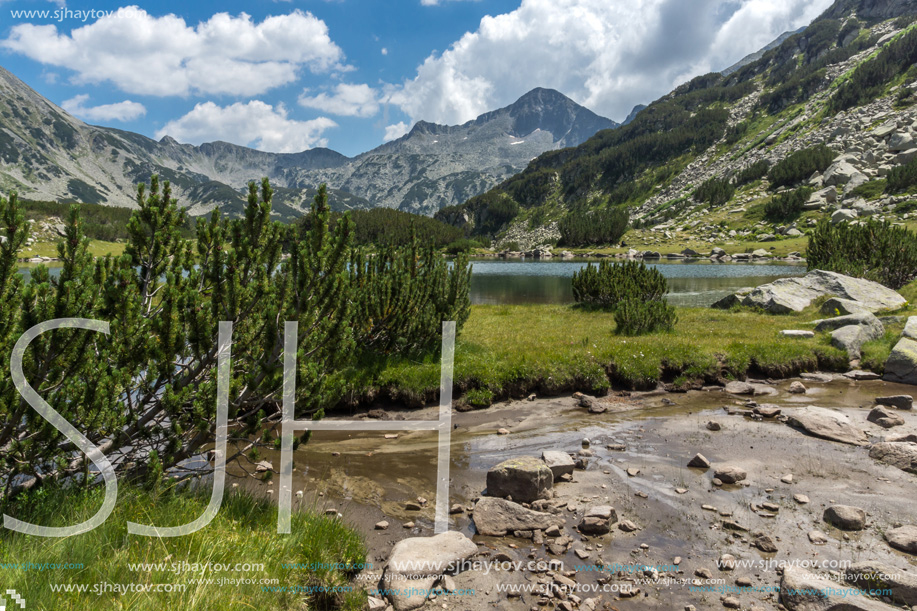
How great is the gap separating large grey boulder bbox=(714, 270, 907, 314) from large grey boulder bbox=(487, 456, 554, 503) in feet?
74.2

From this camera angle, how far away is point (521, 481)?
8133mm

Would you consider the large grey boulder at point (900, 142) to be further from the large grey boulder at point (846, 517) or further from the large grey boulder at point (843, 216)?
the large grey boulder at point (846, 517)

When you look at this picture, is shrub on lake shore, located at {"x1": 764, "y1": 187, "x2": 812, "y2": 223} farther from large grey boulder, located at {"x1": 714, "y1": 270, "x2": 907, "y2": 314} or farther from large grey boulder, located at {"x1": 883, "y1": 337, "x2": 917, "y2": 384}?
large grey boulder, located at {"x1": 883, "y1": 337, "x2": 917, "y2": 384}

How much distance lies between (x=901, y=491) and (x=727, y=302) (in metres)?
22.2

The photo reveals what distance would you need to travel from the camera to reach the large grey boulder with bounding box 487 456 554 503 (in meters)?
8.09

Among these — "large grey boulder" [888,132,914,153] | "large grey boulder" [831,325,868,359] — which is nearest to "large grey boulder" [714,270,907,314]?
"large grey boulder" [831,325,868,359]

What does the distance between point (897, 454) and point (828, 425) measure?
1.68 meters

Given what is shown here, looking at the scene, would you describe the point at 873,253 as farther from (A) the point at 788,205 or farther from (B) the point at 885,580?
(A) the point at 788,205

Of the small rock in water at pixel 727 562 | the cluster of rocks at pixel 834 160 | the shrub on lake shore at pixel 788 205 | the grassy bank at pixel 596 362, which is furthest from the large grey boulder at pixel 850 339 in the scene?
the shrub on lake shore at pixel 788 205

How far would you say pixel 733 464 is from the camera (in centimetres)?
914

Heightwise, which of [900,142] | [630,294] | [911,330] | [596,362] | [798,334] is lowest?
[596,362]

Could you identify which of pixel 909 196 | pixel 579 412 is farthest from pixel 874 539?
pixel 909 196

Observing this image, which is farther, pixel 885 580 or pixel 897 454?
pixel 897 454

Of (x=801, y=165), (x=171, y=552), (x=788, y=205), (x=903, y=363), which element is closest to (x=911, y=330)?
(x=903, y=363)
